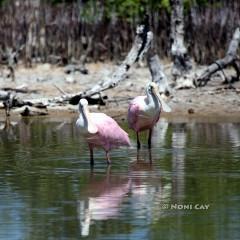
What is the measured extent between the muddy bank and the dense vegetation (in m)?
0.96

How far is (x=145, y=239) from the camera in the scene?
7.13 metres

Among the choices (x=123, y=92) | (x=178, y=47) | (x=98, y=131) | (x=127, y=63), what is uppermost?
(x=178, y=47)

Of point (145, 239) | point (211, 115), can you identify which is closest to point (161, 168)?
point (145, 239)

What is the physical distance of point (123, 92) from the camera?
18656mm

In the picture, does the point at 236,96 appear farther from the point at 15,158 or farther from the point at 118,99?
the point at 15,158

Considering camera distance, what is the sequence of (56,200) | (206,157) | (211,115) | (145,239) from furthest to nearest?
(211,115) < (206,157) < (56,200) < (145,239)

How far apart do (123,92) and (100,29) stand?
544 centimetres

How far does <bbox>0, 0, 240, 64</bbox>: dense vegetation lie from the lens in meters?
22.6

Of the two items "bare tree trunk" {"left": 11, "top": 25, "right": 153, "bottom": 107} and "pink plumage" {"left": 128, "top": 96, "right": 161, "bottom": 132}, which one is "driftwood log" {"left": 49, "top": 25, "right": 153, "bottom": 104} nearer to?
"bare tree trunk" {"left": 11, "top": 25, "right": 153, "bottom": 107}

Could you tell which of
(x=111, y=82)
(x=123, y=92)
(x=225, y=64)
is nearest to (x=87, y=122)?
(x=111, y=82)

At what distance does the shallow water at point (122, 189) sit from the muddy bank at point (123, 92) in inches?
118

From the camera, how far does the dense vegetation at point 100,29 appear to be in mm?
22594

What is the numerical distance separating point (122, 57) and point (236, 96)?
6.33 meters

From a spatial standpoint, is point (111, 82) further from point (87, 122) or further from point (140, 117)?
point (87, 122)
